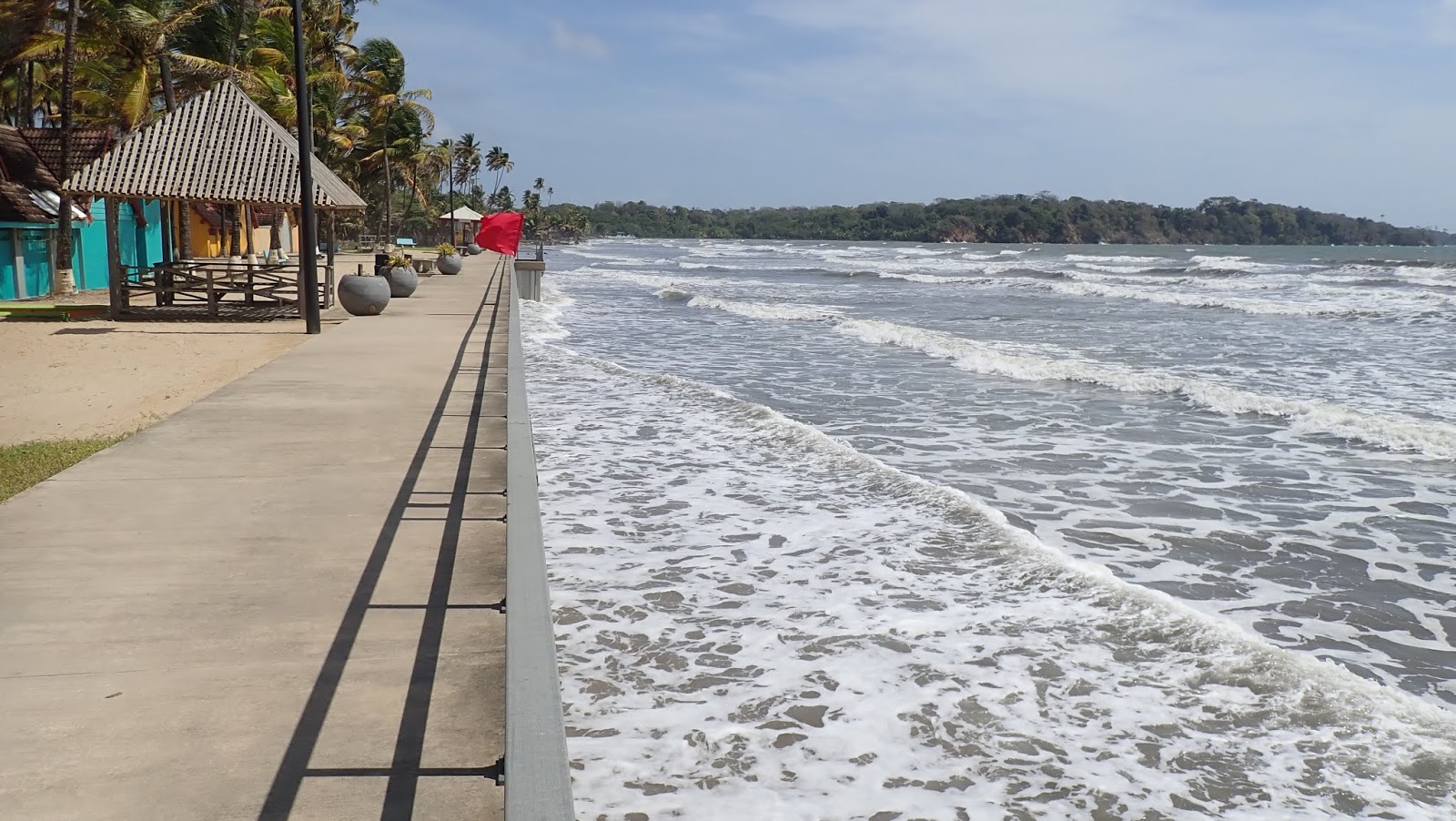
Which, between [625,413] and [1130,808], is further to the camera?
[625,413]

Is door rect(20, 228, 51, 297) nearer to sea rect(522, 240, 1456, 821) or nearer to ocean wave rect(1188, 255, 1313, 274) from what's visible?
sea rect(522, 240, 1456, 821)

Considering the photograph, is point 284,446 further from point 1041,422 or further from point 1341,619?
point 1041,422

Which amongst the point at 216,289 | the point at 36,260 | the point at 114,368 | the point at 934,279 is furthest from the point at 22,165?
the point at 934,279

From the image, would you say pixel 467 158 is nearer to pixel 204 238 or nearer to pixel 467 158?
pixel 467 158

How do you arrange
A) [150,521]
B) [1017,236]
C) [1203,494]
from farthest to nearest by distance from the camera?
[1017,236], [1203,494], [150,521]

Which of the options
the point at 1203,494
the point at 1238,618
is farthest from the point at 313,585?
the point at 1203,494

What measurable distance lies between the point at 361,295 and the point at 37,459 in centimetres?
1213

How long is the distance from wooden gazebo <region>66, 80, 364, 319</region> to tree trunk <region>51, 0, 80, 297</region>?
3.65m

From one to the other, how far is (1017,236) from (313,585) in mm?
183339

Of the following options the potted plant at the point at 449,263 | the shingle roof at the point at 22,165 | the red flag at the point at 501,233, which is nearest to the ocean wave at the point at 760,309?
the red flag at the point at 501,233

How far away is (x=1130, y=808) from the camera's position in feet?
13.4

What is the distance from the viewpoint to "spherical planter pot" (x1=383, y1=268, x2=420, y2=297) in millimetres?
23922

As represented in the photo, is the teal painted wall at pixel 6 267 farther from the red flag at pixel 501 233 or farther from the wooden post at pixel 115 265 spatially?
the red flag at pixel 501 233

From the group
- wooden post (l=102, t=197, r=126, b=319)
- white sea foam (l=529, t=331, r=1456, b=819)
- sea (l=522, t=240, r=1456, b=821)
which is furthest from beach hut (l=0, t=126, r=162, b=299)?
white sea foam (l=529, t=331, r=1456, b=819)
